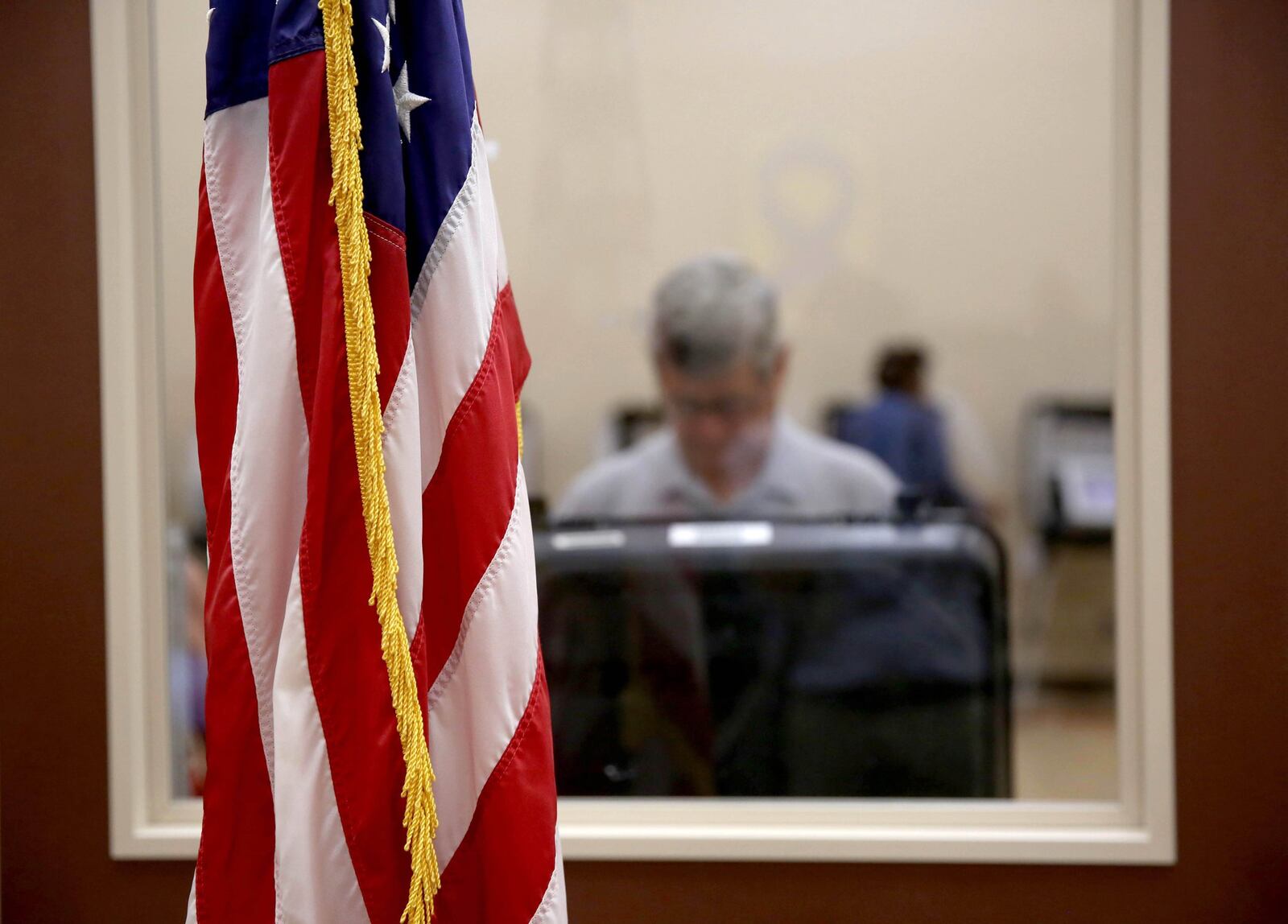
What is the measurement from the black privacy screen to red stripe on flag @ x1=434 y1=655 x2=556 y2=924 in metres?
0.77

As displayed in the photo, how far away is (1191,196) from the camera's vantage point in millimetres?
1536

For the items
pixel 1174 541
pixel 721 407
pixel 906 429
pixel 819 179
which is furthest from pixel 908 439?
pixel 1174 541

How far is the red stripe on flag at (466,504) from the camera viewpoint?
3.84 ft

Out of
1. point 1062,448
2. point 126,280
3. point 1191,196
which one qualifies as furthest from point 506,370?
point 1062,448

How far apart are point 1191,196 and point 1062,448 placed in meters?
3.33

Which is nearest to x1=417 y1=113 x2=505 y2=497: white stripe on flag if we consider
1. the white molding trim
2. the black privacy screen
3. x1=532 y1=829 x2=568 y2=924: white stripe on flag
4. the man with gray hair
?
x1=532 y1=829 x2=568 y2=924: white stripe on flag

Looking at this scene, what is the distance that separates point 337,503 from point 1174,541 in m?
1.15

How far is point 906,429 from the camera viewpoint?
13.8 feet

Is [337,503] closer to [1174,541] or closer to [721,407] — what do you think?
[1174,541]

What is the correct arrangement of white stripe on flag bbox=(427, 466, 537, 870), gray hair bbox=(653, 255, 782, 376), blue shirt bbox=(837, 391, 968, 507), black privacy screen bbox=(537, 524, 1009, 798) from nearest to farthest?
white stripe on flag bbox=(427, 466, 537, 870) < black privacy screen bbox=(537, 524, 1009, 798) < gray hair bbox=(653, 255, 782, 376) < blue shirt bbox=(837, 391, 968, 507)

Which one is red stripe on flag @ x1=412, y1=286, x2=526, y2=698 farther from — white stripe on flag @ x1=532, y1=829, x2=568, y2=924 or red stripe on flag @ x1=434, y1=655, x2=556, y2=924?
white stripe on flag @ x1=532, y1=829, x2=568, y2=924

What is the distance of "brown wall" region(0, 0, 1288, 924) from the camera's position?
1.53 m

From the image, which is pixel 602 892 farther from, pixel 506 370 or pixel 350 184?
pixel 350 184

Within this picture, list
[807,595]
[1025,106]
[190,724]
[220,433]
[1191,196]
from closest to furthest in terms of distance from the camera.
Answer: [220,433], [1191,196], [190,724], [807,595], [1025,106]
